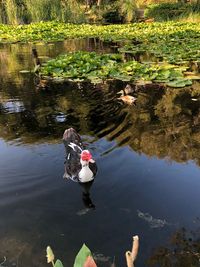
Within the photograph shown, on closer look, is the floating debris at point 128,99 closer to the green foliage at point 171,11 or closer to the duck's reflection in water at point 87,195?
the duck's reflection in water at point 87,195

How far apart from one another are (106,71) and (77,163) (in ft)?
23.5

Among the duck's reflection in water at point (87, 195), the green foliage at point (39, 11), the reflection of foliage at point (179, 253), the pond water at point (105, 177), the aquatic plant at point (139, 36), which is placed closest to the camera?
the reflection of foliage at point (179, 253)

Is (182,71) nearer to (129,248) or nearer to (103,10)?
(129,248)

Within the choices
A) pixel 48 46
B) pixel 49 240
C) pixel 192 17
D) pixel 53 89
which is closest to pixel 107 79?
pixel 53 89

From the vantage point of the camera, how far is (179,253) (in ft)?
14.7

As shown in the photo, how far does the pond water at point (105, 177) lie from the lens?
4.68 metres

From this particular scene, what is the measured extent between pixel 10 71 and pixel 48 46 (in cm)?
737

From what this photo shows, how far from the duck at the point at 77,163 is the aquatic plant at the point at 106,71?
5432mm

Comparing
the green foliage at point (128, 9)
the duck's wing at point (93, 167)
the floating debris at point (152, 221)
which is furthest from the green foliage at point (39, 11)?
the floating debris at point (152, 221)

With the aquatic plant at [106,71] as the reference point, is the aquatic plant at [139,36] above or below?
below

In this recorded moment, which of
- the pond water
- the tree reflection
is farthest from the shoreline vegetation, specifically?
the pond water

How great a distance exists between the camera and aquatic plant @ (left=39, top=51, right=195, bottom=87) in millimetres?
11805

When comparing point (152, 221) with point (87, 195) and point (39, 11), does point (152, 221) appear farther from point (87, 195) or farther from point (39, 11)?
point (39, 11)

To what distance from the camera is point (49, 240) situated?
476cm
